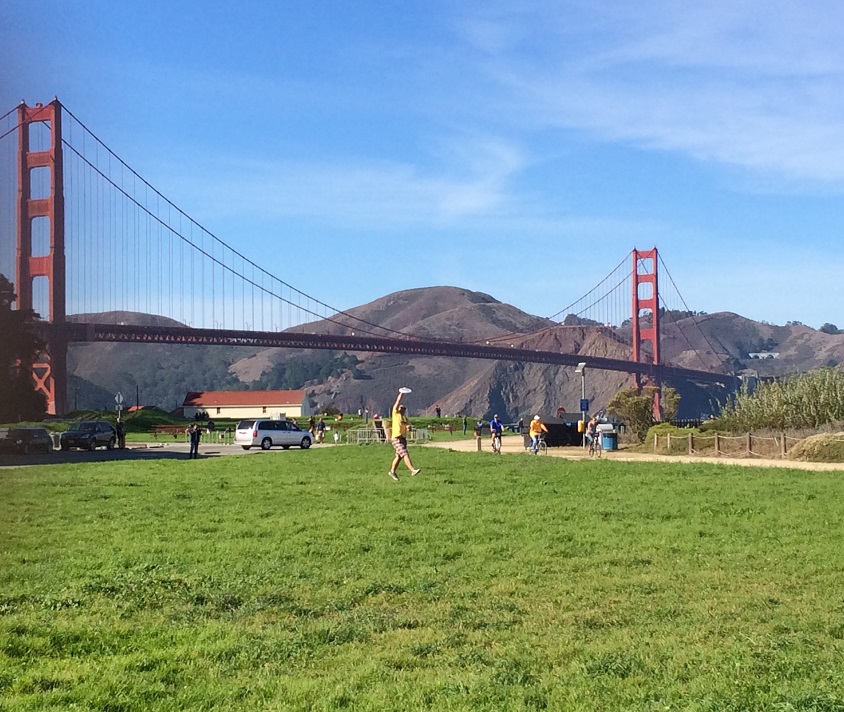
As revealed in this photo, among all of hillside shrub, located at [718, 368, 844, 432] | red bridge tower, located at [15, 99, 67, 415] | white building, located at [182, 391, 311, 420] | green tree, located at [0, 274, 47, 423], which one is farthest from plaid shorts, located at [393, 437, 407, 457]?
white building, located at [182, 391, 311, 420]

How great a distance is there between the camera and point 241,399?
121 meters

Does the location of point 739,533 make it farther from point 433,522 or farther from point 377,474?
point 377,474

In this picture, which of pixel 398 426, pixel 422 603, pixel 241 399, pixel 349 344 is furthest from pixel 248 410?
pixel 422 603

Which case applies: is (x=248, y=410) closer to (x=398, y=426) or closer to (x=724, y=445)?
(x=724, y=445)

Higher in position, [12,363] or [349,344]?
[349,344]

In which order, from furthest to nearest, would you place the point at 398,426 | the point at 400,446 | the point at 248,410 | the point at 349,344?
the point at 248,410 → the point at 349,344 → the point at 398,426 → the point at 400,446

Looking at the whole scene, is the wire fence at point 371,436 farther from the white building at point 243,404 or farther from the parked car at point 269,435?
the white building at point 243,404

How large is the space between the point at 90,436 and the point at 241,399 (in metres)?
80.6

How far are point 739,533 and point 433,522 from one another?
3.64 m

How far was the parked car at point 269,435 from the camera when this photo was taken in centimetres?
4450

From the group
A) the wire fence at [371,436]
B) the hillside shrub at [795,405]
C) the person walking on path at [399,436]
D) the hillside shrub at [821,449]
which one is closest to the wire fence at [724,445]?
the hillside shrub at [821,449]

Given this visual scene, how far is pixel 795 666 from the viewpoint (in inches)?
223

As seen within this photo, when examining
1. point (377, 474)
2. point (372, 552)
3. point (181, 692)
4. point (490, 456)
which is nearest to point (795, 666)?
point (181, 692)

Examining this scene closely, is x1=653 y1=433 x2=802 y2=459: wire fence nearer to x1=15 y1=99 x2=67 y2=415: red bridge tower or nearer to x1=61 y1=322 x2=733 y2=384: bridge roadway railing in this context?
x1=15 y1=99 x2=67 y2=415: red bridge tower
